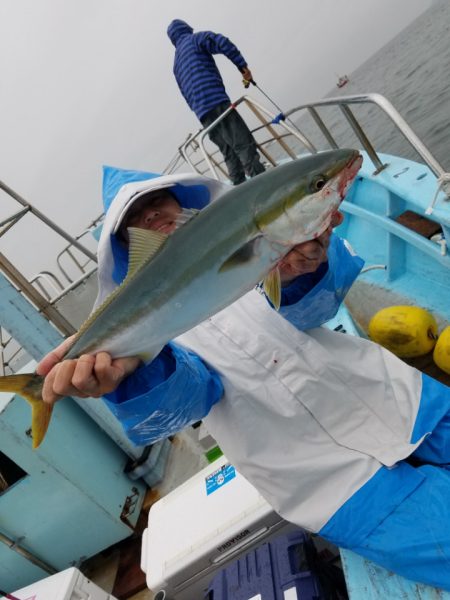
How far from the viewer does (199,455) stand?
16.7 feet

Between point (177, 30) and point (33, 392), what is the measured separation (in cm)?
645

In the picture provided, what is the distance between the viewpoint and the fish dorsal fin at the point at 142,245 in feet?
5.74

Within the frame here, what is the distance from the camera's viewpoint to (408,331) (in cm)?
373

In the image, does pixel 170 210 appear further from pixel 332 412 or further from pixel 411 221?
pixel 411 221

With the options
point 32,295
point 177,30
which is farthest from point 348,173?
point 177,30

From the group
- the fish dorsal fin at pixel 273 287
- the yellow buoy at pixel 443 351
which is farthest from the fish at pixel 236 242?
the yellow buoy at pixel 443 351

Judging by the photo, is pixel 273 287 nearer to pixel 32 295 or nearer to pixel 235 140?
pixel 32 295

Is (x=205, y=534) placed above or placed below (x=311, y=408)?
below

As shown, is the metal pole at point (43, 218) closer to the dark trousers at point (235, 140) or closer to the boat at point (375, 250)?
the boat at point (375, 250)

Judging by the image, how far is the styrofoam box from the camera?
304cm

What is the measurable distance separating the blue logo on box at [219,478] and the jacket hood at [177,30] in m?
6.27

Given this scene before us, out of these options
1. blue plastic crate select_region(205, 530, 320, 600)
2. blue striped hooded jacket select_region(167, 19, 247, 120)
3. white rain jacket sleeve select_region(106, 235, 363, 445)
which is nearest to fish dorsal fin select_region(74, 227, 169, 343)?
white rain jacket sleeve select_region(106, 235, 363, 445)

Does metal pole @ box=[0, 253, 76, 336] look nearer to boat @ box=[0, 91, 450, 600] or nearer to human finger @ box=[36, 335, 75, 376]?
boat @ box=[0, 91, 450, 600]

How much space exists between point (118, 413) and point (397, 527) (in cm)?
145
